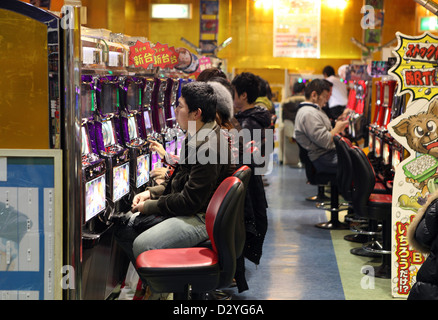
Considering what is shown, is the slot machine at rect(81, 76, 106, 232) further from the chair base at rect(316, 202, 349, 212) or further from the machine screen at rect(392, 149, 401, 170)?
the chair base at rect(316, 202, 349, 212)

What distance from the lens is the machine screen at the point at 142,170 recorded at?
423cm

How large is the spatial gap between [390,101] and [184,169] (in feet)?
12.6

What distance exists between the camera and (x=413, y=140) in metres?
4.26

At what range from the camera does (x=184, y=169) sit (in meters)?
3.47

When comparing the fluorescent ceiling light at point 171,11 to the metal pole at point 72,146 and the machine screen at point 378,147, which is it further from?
the metal pole at point 72,146

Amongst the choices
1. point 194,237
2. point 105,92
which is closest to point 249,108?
point 105,92

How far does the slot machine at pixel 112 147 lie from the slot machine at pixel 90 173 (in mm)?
85

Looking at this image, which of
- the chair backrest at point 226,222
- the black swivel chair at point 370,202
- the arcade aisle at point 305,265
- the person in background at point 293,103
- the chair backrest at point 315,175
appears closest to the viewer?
the chair backrest at point 226,222

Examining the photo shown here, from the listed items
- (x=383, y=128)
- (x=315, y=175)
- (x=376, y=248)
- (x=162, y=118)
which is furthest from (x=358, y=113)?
(x=162, y=118)

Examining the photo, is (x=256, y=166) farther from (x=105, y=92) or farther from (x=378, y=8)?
(x=378, y=8)

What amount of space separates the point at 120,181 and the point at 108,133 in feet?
0.99

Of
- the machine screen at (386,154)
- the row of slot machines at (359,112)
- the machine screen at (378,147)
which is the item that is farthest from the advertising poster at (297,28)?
the machine screen at (386,154)

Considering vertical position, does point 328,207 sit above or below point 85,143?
below

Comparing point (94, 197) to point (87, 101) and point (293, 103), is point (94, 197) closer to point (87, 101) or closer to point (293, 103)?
point (87, 101)
